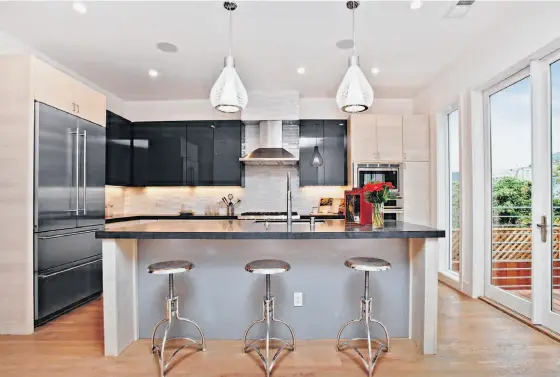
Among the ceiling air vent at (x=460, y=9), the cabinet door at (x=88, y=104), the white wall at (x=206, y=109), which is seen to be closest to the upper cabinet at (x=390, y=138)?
the white wall at (x=206, y=109)

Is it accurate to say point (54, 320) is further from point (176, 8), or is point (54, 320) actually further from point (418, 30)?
point (418, 30)

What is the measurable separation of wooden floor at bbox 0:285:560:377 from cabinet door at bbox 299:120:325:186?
297cm

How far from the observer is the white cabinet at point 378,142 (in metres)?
5.15

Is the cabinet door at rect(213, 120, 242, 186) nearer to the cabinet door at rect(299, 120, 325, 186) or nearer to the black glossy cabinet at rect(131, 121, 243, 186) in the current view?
the black glossy cabinet at rect(131, 121, 243, 186)

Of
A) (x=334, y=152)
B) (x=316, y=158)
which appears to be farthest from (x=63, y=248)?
(x=334, y=152)

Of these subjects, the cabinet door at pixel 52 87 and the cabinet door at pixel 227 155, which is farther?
the cabinet door at pixel 227 155

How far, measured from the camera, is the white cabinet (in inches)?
203

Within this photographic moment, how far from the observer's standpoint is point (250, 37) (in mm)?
3547

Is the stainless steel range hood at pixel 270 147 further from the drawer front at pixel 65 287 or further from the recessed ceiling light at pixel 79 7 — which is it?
the recessed ceiling light at pixel 79 7

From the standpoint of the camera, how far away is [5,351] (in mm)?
2639

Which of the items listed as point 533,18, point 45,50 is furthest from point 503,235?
point 45,50

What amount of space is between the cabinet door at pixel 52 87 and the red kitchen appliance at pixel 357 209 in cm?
284

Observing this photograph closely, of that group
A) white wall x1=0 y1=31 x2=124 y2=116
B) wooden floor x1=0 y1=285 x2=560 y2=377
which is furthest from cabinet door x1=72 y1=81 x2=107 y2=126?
wooden floor x1=0 y1=285 x2=560 y2=377

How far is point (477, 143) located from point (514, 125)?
429 mm
